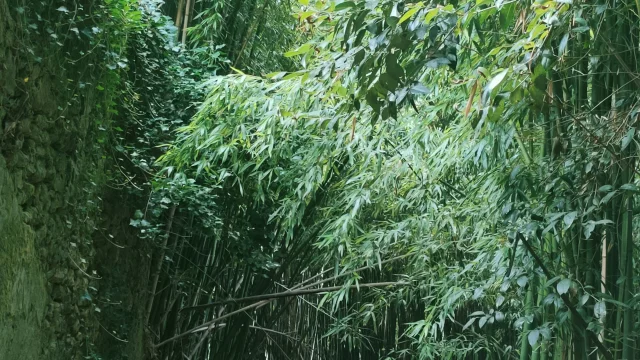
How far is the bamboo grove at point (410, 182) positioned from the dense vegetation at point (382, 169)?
0.5 inches

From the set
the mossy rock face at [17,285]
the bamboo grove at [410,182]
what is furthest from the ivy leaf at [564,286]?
the mossy rock face at [17,285]

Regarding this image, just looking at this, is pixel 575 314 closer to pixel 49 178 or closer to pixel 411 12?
pixel 411 12

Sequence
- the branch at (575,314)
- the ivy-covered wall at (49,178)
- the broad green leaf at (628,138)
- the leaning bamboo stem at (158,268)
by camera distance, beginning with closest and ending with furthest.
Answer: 1. the broad green leaf at (628,138)
2. the branch at (575,314)
3. the ivy-covered wall at (49,178)
4. the leaning bamboo stem at (158,268)

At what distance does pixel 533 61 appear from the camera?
1621 millimetres

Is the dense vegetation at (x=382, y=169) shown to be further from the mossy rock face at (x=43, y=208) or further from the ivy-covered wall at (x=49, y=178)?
the mossy rock face at (x=43, y=208)

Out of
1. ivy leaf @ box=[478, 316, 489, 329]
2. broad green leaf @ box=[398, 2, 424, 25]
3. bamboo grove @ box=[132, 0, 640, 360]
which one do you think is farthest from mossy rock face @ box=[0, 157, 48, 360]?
ivy leaf @ box=[478, 316, 489, 329]

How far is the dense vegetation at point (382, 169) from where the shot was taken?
6.07 ft

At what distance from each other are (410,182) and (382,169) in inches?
7.0

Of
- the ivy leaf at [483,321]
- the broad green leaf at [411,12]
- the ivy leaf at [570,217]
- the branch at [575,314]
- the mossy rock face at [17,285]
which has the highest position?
the broad green leaf at [411,12]

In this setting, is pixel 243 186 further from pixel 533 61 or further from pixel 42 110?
pixel 533 61

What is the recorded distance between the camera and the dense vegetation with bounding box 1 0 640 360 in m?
1.85

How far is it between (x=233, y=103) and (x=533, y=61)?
7.35ft

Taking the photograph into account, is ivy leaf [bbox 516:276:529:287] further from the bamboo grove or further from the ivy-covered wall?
the ivy-covered wall

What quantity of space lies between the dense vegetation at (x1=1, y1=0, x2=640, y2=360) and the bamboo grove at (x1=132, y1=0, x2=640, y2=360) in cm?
1
